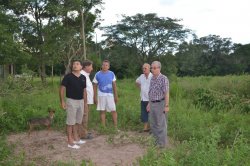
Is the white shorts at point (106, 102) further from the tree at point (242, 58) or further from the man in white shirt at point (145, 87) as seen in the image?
the tree at point (242, 58)

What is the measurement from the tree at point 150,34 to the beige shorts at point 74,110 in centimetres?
3697

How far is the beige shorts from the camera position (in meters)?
7.04

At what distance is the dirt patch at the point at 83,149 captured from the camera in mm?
6207

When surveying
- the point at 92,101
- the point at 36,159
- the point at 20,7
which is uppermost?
the point at 20,7

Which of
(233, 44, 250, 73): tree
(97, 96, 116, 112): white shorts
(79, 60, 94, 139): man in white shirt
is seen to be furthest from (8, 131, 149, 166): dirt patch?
(233, 44, 250, 73): tree

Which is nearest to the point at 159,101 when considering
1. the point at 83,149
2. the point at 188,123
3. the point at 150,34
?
the point at 83,149

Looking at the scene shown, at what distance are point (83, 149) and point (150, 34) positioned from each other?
127ft

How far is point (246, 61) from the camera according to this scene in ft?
176

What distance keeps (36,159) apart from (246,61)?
167 feet

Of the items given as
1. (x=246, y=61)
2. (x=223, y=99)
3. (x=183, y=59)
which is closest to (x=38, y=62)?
(x=223, y=99)

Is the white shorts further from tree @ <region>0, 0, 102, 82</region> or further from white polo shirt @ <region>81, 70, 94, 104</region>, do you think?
tree @ <region>0, 0, 102, 82</region>

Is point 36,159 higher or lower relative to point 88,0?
lower

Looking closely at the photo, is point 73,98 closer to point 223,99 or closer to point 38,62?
point 223,99

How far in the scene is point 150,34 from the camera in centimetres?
4472
